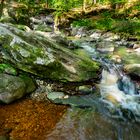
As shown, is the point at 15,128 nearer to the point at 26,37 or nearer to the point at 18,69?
the point at 18,69

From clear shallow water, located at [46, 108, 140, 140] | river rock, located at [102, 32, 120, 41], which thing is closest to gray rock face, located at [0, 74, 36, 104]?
clear shallow water, located at [46, 108, 140, 140]

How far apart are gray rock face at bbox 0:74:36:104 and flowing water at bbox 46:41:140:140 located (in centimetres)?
167

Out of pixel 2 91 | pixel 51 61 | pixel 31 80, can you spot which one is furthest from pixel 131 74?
pixel 2 91

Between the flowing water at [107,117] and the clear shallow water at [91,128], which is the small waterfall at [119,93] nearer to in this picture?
the flowing water at [107,117]

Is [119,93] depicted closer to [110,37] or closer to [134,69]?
[134,69]

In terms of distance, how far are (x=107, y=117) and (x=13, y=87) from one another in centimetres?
307

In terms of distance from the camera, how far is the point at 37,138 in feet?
21.7

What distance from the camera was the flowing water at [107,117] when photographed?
22.7ft

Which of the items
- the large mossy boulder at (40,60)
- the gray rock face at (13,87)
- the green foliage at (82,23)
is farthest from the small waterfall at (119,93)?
the green foliage at (82,23)

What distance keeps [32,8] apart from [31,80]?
24.3 metres

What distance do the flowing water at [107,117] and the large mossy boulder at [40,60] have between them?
0.94 m

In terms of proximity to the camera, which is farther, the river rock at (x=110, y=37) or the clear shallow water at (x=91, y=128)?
the river rock at (x=110, y=37)

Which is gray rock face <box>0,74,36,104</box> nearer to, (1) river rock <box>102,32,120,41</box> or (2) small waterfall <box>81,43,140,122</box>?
(2) small waterfall <box>81,43,140,122</box>

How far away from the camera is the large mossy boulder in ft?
31.1
